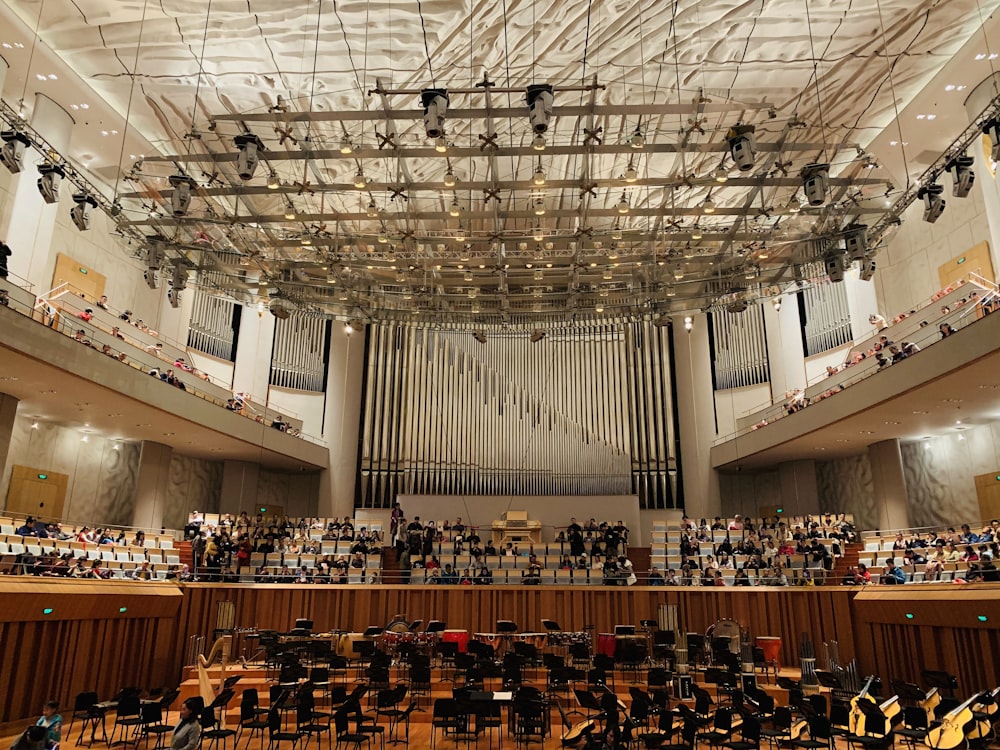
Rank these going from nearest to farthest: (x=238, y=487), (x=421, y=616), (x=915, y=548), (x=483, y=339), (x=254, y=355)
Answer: (x=915, y=548), (x=421, y=616), (x=483, y=339), (x=238, y=487), (x=254, y=355)

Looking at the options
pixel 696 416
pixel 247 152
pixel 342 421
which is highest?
pixel 247 152

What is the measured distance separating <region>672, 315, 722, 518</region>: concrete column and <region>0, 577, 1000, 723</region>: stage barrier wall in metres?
6.31

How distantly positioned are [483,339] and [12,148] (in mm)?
9359

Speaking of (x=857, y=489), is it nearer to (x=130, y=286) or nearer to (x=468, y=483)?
(x=468, y=483)

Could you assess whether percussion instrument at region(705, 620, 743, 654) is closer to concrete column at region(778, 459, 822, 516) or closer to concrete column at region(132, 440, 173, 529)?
concrete column at region(778, 459, 822, 516)

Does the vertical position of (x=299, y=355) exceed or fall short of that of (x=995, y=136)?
it exceeds it

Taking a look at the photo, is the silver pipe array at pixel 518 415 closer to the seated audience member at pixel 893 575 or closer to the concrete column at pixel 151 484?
the concrete column at pixel 151 484

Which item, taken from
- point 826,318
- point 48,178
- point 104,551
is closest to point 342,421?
point 104,551

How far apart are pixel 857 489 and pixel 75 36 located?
1860 cm

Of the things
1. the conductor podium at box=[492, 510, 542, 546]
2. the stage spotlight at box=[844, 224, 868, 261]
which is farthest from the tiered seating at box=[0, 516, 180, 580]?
the stage spotlight at box=[844, 224, 868, 261]

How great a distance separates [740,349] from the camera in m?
19.2

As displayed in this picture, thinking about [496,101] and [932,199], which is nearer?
[932,199]

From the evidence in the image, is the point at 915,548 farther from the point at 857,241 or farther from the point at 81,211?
the point at 81,211

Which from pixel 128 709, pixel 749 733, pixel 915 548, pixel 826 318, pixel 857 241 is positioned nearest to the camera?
pixel 749 733
